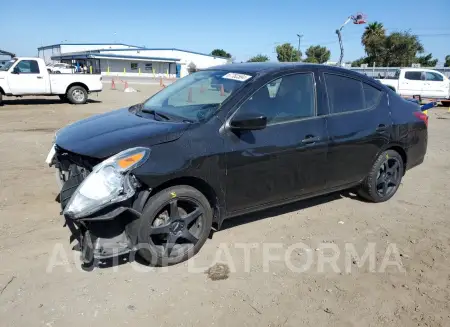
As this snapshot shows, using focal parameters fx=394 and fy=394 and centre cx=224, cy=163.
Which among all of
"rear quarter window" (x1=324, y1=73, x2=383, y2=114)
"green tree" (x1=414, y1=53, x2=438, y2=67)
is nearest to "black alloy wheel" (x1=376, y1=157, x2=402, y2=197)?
"rear quarter window" (x1=324, y1=73, x2=383, y2=114)

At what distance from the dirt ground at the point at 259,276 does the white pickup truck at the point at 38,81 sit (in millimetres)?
11446

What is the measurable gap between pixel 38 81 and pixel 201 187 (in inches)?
554

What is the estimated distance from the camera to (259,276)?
337 centimetres

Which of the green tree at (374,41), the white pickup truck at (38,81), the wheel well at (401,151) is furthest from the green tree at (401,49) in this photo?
the wheel well at (401,151)

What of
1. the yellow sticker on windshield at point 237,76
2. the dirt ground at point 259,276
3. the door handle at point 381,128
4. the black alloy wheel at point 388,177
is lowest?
the dirt ground at point 259,276

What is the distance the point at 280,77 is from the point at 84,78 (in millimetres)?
14149

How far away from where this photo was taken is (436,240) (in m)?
4.15

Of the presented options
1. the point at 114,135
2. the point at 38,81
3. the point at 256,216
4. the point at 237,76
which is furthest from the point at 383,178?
the point at 38,81

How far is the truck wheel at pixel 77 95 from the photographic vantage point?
53.2 feet

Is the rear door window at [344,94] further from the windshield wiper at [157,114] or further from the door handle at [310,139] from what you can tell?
the windshield wiper at [157,114]

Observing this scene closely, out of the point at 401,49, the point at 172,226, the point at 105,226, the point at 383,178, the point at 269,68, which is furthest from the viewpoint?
the point at 401,49

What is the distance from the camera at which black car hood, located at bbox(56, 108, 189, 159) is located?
3174mm

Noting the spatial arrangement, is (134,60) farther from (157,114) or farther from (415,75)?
A: (157,114)

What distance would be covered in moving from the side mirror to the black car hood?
17.0 inches
